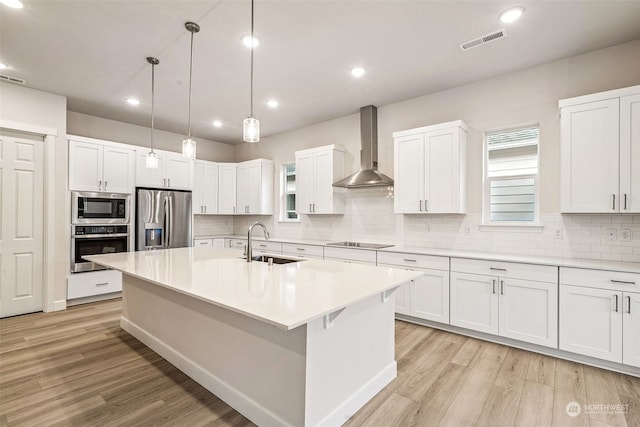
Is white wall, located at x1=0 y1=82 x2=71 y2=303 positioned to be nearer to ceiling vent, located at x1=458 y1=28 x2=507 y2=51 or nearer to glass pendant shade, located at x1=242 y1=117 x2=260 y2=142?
glass pendant shade, located at x1=242 y1=117 x2=260 y2=142

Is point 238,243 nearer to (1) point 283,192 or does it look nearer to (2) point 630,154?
(1) point 283,192

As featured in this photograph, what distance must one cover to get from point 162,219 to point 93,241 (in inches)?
39.2

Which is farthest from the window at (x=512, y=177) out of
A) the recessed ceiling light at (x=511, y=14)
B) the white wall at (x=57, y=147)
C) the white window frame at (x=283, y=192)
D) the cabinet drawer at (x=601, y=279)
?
the white wall at (x=57, y=147)

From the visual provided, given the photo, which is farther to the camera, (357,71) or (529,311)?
(357,71)

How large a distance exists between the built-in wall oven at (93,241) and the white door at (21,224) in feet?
1.16

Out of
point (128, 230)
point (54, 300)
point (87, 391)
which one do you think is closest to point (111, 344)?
point (87, 391)

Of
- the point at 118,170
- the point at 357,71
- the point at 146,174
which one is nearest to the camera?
the point at 357,71

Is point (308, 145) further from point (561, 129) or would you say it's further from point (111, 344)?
point (111, 344)

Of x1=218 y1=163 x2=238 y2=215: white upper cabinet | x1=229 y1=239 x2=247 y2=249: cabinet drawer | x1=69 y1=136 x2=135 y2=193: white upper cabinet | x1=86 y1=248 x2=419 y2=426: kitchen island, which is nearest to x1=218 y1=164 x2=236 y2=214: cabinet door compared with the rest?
x1=218 y1=163 x2=238 y2=215: white upper cabinet

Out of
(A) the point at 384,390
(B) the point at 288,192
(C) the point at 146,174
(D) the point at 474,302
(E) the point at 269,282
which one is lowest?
(A) the point at 384,390

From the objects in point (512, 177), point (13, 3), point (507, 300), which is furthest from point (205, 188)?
point (507, 300)

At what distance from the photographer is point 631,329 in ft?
8.12

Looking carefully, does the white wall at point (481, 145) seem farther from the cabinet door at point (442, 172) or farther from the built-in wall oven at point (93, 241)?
the built-in wall oven at point (93, 241)

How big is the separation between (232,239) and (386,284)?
481cm
